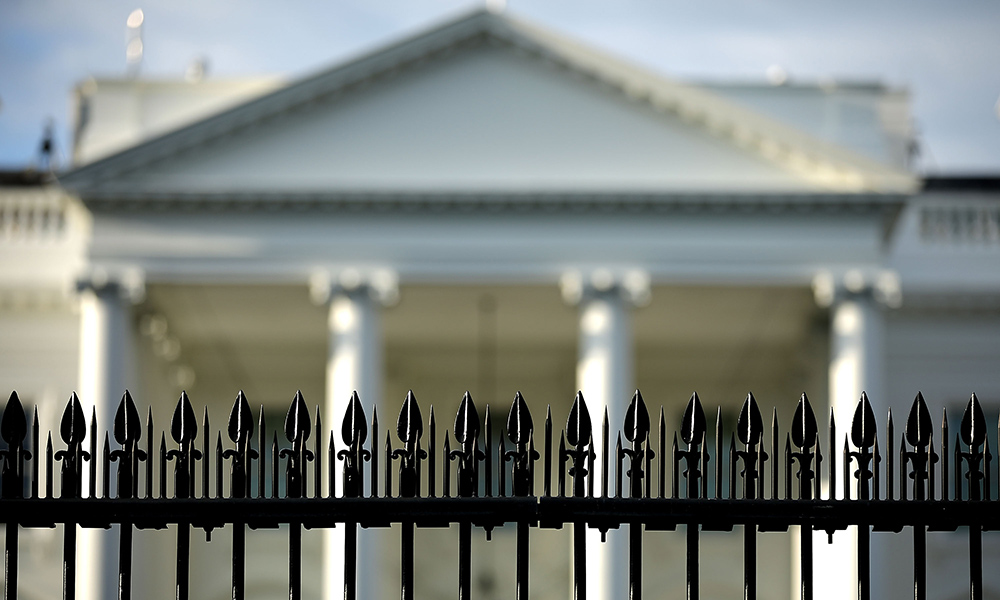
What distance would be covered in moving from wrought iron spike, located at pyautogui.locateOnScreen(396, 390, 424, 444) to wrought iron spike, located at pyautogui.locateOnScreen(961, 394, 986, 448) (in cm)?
165

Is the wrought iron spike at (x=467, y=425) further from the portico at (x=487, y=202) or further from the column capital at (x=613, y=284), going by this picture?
the column capital at (x=613, y=284)

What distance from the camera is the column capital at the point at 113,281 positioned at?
75.7 feet

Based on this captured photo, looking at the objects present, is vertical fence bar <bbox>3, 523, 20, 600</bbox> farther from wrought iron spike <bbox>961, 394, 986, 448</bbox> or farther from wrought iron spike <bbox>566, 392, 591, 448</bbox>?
wrought iron spike <bbox>961, 394, 986, 448</bbox>

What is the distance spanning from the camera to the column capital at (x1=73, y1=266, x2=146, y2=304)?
23.1m

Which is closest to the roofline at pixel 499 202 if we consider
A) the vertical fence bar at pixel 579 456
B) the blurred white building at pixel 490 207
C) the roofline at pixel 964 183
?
the blurred white building at pixel 490 207

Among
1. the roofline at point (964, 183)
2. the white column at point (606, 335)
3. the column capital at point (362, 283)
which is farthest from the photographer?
the roofline at point (964, 183)

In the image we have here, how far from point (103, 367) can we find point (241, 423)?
1940 centimetres

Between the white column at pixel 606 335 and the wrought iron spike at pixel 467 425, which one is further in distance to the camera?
the white column at pixel 606 335

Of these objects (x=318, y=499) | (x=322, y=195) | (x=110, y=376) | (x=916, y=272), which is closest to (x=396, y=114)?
(x=322, y=195)

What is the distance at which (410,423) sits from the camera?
4.18 meters

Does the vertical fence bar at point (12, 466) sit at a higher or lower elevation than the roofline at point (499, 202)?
lower

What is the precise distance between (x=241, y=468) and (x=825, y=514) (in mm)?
1771

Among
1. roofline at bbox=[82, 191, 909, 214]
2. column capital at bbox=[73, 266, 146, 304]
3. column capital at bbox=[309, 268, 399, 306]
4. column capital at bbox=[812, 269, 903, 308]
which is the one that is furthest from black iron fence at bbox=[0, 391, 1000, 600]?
column capital at bbox=[73, 266, 146, 304]

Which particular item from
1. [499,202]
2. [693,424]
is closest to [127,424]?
[693,424]
